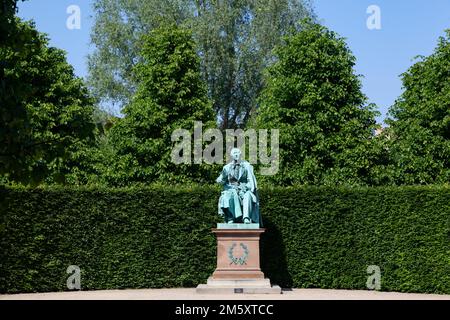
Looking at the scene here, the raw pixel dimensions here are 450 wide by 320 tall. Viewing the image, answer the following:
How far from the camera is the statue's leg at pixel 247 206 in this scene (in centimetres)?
1480

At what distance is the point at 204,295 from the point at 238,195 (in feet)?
7.97

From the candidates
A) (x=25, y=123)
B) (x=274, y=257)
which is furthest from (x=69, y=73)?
(x=25, y=123)

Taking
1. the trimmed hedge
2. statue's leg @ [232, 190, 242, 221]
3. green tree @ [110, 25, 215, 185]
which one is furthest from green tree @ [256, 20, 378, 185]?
statue's leg @ [232, 190, 242, 221]

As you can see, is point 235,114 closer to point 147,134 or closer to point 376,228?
point 147,134

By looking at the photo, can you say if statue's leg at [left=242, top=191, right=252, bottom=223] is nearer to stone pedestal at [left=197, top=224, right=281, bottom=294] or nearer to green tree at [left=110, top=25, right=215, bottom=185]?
stone pedestal at [left=197, top=224, right=281, bottom=294]

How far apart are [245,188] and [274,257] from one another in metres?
2.45

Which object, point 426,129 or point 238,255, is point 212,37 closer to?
point 426,129

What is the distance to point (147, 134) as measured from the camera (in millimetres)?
23781

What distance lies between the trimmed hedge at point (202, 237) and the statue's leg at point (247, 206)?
182 cm

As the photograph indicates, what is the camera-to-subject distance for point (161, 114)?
77.0 feet

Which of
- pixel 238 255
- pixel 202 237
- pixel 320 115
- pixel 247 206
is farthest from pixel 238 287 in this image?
pixel 320 115

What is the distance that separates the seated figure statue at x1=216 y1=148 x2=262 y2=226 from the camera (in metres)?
14.9

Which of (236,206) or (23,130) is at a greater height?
(23,130)

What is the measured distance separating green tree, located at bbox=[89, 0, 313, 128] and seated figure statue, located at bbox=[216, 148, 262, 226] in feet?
53.8
